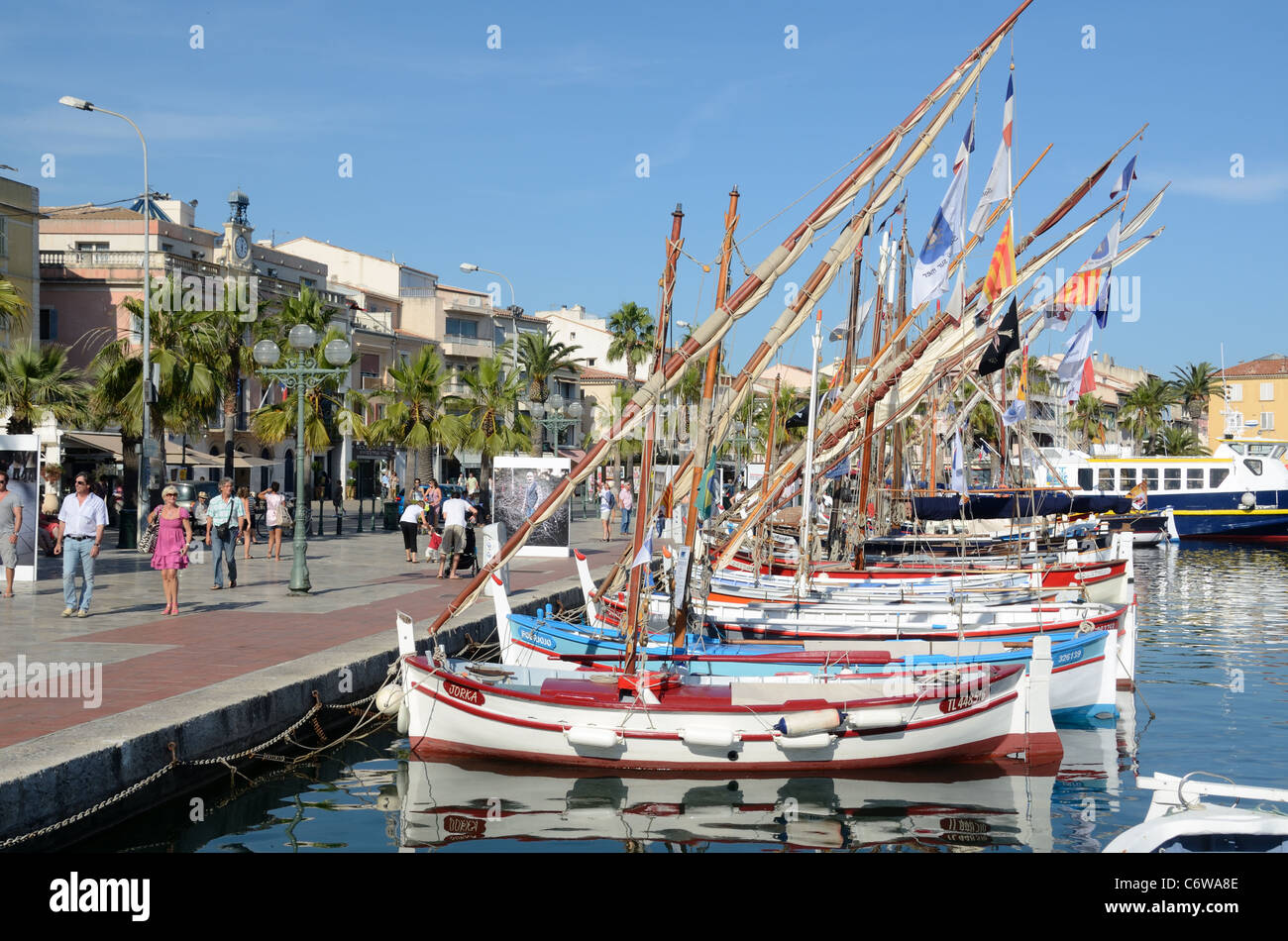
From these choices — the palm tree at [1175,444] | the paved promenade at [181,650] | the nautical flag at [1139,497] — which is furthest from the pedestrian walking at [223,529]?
the palm tree at [1175,444]

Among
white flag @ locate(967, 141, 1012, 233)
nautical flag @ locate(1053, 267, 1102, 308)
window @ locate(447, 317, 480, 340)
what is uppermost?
window @ locate(447, 317, 480, 340)

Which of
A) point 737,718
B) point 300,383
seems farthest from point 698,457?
point 300,383

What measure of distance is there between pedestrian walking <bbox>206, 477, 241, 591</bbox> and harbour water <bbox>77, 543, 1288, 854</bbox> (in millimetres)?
7719

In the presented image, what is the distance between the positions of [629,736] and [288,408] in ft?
97.8

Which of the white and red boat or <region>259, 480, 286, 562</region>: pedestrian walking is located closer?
the white and red boat

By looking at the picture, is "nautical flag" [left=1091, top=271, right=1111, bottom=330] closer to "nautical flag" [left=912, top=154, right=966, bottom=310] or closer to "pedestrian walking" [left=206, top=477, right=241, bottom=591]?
"nautical flag" [left=912, top=154, right=966, bottom=310]

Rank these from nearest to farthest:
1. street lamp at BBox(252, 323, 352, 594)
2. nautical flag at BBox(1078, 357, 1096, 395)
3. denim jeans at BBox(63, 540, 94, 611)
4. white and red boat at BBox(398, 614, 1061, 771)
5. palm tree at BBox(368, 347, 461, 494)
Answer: white and red boat at BBox(398, 614, 1061, 771)
denim jeans at BBox(63, 540, 94, 611)
street lamp at BBox(252, 323, 352, 594)
nautical flag at BBox(1078, 357, 1096, 395)
palm tree at BBox(368, 347, 461, 494)

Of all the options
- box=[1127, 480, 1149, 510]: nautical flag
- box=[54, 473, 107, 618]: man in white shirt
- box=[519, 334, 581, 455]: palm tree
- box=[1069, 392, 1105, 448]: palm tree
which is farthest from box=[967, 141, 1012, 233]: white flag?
box=[1069, 392, 1105, 448]: palm tree

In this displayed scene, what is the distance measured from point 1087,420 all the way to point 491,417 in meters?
61.4

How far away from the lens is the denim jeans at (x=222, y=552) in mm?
20766

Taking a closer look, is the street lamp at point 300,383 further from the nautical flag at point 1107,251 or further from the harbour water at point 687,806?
the nautical flag at point 1107,251

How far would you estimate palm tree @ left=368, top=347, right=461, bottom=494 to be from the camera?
4222 centimetres
